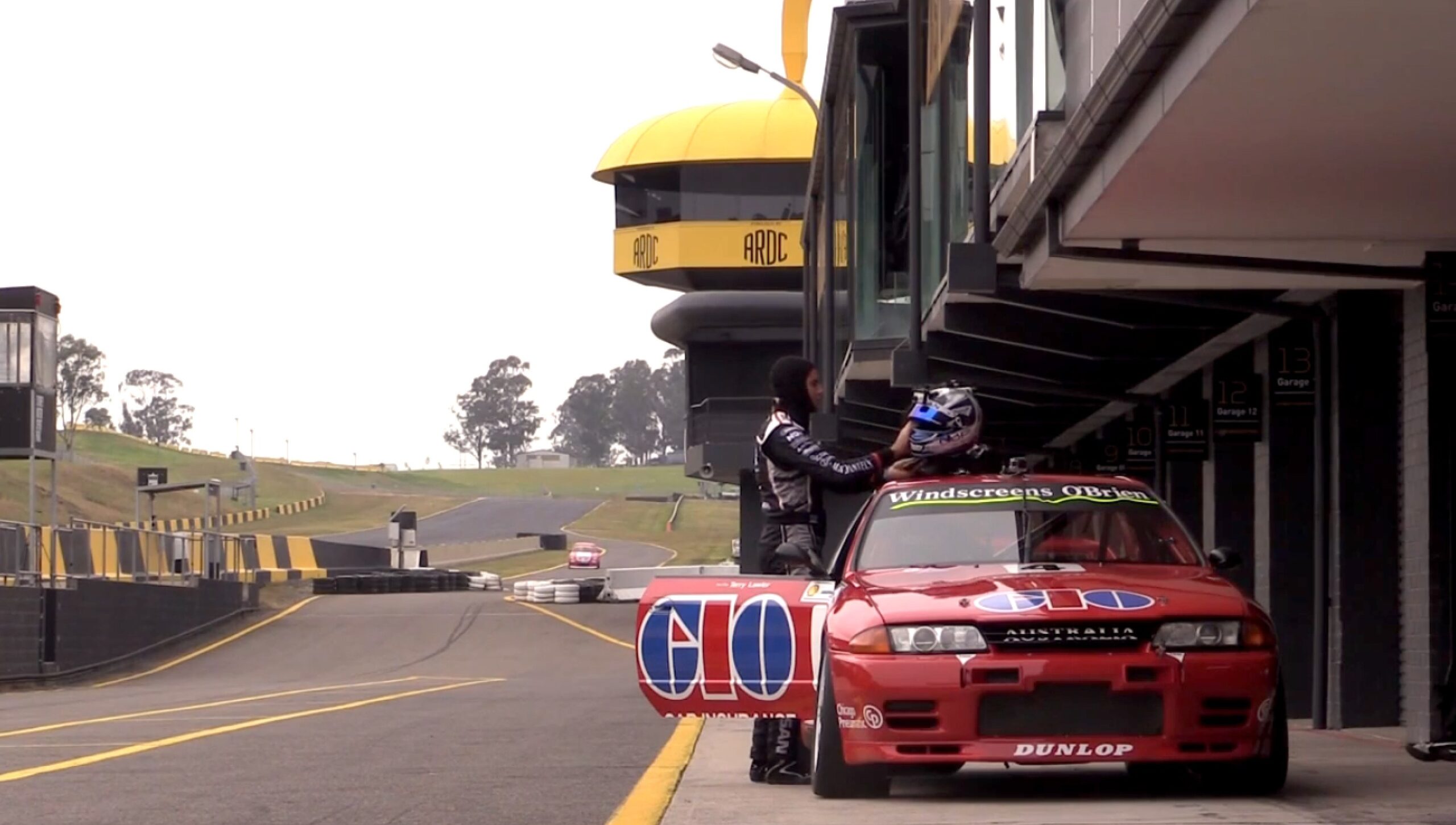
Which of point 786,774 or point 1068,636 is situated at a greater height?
point 1068,636

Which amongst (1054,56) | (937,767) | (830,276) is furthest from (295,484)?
(937,767)

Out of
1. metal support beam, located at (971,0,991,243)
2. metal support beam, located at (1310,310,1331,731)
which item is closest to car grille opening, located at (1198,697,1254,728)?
metal support beam, located at (971,0,991,243)

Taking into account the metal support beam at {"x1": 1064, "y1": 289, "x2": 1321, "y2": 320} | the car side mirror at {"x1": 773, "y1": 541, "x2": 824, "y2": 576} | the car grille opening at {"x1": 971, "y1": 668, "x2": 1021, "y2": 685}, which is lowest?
the car grille opening at {"x1": 971, "y1": 668, "x2": 1021, "y2": 685}

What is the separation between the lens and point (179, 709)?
55.0ft

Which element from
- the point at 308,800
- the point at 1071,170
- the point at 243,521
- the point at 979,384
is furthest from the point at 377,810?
the point at 243,521

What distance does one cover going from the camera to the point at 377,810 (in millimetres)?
8242

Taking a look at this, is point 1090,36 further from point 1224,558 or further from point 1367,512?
point 1367,512

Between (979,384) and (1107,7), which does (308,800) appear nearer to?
(1107,7)

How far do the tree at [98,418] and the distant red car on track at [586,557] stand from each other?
96.9 m

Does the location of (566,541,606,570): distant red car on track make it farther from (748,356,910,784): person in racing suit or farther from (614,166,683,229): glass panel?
(748,356,910,784): person in racing suit

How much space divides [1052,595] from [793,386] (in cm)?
217

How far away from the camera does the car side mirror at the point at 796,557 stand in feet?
27.4

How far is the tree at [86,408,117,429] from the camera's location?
163m

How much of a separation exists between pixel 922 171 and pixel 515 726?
20.9 feet
